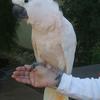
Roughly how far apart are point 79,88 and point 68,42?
1.38ft

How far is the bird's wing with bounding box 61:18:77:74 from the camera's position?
1.70m

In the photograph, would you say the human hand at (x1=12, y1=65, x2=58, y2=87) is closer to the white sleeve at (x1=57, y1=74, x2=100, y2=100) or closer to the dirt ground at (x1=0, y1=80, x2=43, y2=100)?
the white sleeve at (x1=57, y1=74, x2=100, y2=100)

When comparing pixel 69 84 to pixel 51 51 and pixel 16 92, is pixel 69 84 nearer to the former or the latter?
pixel 51 51

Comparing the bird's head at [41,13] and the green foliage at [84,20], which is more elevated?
the bird's head at [41,13]

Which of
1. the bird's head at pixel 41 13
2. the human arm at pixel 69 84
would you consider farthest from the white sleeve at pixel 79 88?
the bird's head at pixel 41 13

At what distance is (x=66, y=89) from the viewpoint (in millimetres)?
1317

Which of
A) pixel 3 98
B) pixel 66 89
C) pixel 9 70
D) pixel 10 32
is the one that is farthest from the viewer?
pixel 9 70

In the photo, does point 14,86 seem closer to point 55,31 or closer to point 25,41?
point 25,41

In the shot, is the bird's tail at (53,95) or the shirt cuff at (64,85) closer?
the shirt cuff at (64,85)

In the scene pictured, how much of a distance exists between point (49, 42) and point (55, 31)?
59mm

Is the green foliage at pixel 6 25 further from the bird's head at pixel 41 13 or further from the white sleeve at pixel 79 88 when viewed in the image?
the white sleeve at pixel 79 88

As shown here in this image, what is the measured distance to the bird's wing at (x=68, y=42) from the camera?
5.57ft

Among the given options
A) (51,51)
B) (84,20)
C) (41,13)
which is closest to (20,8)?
(41,13)

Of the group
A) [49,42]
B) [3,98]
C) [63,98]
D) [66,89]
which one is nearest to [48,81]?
[66,89]
